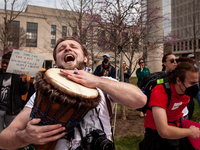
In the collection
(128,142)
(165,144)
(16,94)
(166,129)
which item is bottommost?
→ (128,142)

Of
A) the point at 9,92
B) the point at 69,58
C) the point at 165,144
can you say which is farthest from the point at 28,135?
the point at 9,92

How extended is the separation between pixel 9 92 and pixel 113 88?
2938mm

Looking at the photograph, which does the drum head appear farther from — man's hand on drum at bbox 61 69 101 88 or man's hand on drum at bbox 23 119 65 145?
man's hand on drum at bbox 23 119 65 145

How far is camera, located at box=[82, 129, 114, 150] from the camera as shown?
98cm

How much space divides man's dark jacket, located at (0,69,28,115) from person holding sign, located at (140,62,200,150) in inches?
107

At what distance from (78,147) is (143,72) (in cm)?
582

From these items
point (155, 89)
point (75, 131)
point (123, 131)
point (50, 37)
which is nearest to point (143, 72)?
point (123, 131)

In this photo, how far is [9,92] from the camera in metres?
3.23

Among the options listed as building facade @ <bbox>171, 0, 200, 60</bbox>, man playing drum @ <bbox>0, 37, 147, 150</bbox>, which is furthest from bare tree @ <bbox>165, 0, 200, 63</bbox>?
man playing drum @ <bbox>0, 37, 147, 150</bbox>

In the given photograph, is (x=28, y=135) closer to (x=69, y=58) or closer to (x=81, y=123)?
(x=81, y=123)

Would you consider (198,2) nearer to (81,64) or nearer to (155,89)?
(155,89)

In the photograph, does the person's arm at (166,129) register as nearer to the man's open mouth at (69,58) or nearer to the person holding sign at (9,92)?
the man's open mouth at (69,58)

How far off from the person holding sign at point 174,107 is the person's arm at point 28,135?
1.25m

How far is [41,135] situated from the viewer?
986mm
